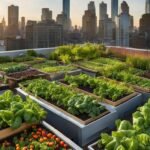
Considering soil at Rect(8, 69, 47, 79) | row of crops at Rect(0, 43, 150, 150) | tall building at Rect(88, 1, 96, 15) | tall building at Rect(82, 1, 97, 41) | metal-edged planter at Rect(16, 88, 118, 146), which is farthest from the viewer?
tall building at Rect(88, 1, 96, 15)

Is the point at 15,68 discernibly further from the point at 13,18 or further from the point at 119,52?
the point at 13,18

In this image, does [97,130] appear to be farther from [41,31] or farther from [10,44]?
[41,31]

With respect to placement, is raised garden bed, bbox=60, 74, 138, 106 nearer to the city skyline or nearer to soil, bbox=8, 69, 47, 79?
Answer: soil, bbox=8, 69, 47, 79

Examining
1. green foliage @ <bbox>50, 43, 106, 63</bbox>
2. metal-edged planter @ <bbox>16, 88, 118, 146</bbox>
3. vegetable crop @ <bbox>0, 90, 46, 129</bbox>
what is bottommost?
metal-edged planter @ <bbox>16, 88, 118, 146</bbox>

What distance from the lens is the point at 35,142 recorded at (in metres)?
3.55

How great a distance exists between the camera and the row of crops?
360cm

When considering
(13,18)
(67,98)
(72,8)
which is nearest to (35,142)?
(67,98)

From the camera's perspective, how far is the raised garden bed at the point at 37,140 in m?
3.51

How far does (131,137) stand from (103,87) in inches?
89.1

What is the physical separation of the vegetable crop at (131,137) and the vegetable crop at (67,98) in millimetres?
825

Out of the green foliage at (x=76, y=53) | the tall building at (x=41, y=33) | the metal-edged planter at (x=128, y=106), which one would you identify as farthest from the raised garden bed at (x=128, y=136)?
the tall building at (x=41, y=33)

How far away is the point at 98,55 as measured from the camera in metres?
8.98

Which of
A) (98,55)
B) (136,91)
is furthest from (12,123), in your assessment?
(98,55)

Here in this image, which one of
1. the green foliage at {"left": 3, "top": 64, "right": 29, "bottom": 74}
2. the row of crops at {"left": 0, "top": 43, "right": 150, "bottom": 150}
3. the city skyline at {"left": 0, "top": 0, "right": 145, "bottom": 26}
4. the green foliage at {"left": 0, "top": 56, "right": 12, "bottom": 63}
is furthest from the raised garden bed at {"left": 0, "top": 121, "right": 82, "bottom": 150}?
the city skyline at {"left": 0, "top": 0, "right": 145, "bottom": 26}
